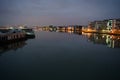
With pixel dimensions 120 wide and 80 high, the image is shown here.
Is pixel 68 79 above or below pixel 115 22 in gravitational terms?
below

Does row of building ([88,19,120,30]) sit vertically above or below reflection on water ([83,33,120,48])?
above

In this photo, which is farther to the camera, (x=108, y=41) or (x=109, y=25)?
(x=109, y=25)

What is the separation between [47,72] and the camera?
11266 millimetres

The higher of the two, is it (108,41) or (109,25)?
(109,25)

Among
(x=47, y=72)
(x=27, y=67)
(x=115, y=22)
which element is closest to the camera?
(x=47, y=72)

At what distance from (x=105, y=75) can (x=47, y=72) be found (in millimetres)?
4043

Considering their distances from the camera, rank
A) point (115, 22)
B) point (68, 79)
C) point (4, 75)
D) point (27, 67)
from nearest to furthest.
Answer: point (68, 79) → point (4, 75) → point (27, 67) → point (115, 22)

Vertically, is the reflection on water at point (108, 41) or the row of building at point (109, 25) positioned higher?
the row of building at point (109, 25)

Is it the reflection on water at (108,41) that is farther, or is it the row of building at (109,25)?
the row of building at (109,25)

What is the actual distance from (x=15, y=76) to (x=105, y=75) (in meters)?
6.06

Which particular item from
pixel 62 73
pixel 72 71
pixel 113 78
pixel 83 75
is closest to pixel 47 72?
pixel 62 73

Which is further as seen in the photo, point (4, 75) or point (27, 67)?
point (27, 67)

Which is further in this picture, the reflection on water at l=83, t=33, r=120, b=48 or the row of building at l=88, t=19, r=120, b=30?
the row of building at l=88, t=19, r=120, b=30

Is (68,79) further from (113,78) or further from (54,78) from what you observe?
(113,78)
